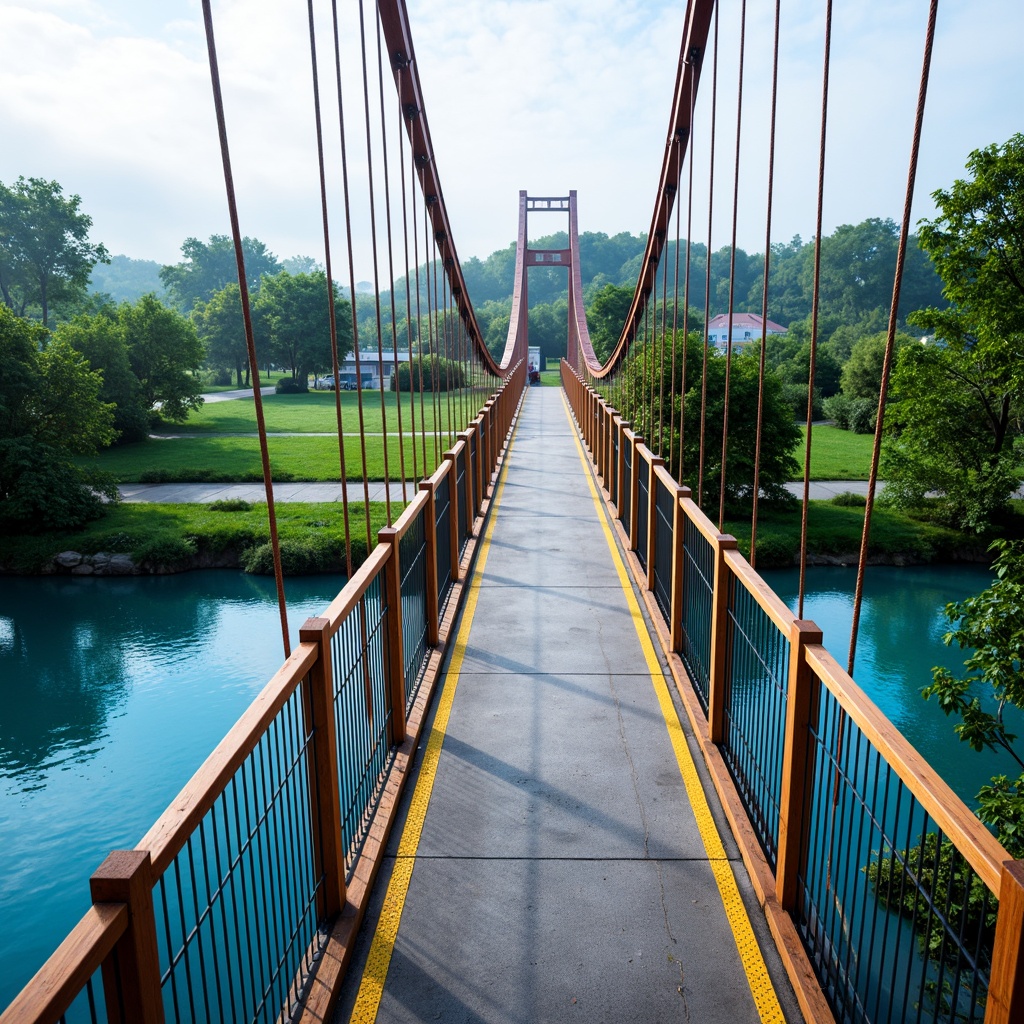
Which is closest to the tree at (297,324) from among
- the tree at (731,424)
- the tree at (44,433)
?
the tree at (44,433)

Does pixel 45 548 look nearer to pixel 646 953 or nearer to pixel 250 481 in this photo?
pixel 250 481

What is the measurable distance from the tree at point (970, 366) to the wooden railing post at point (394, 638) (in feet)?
41.1

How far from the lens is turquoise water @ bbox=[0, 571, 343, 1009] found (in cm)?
815

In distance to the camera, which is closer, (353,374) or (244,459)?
(244,459)

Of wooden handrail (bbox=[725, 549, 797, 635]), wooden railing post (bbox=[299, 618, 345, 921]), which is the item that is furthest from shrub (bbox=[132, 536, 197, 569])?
wooden railing post (bbox=[299, 618, 345, 921])

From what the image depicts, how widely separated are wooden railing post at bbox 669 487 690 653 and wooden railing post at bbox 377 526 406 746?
2017mm

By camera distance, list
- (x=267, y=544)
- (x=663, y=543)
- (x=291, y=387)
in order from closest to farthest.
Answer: (x=663, y=543)
(x=267, y=544)
(x=291, y=387)

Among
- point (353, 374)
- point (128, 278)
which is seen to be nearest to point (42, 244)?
point (353, 374)

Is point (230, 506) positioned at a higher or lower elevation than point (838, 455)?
higher

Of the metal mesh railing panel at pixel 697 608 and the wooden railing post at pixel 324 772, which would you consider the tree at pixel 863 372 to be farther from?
the wooden railing post at pixel 324 772

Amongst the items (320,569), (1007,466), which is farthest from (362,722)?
(1007,466)

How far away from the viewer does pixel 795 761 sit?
9.61 ft

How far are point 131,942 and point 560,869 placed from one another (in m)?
2.08

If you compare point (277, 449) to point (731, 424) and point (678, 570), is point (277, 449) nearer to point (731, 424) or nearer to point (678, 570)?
point (731, 424)
